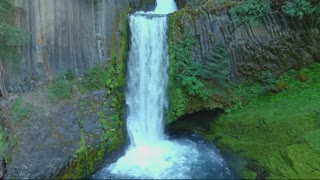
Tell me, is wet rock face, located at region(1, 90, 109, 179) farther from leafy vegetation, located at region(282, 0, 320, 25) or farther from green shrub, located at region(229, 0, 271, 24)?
leafy vegetation, located at region(282, 0, 320, 25)

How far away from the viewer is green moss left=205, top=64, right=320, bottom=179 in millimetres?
12664

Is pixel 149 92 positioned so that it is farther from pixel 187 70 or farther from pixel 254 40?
pixel 254 40

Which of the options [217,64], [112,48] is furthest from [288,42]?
[112,48]

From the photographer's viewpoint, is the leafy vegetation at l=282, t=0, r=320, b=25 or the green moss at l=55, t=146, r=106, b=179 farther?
the leafy vegetation at l=282, t=0, r=320, b=25

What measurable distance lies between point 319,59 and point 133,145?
9674 millimetres

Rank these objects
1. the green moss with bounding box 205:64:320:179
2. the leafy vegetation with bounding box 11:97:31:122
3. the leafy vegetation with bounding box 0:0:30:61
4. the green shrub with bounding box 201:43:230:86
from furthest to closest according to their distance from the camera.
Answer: the green shrub with bounding box 201:43:230:86
the leafy vegetation with bounding box 11:97:31:122
the leafy vegetation with bounding box 0:0:30:61
the green moss with bounding box 205:64:320:179

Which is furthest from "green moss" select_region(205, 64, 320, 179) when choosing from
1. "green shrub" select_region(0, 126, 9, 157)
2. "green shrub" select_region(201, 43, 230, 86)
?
"green shrub" select_region(0, 126, 9, 157)

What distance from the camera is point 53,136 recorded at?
43.9 ft

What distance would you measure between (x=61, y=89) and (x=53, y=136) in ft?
8.02

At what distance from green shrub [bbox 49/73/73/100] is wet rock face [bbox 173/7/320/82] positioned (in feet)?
18.2

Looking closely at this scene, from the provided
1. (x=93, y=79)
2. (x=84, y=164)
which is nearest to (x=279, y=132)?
(x=84, y=164)

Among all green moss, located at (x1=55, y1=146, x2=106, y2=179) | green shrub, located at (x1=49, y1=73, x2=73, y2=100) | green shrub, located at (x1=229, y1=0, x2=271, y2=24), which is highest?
green shrub, located at (x1=229, y1=0, x2=271, y2=24)

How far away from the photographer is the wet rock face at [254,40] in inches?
656

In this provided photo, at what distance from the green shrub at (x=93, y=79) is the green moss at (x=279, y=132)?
213 inches
